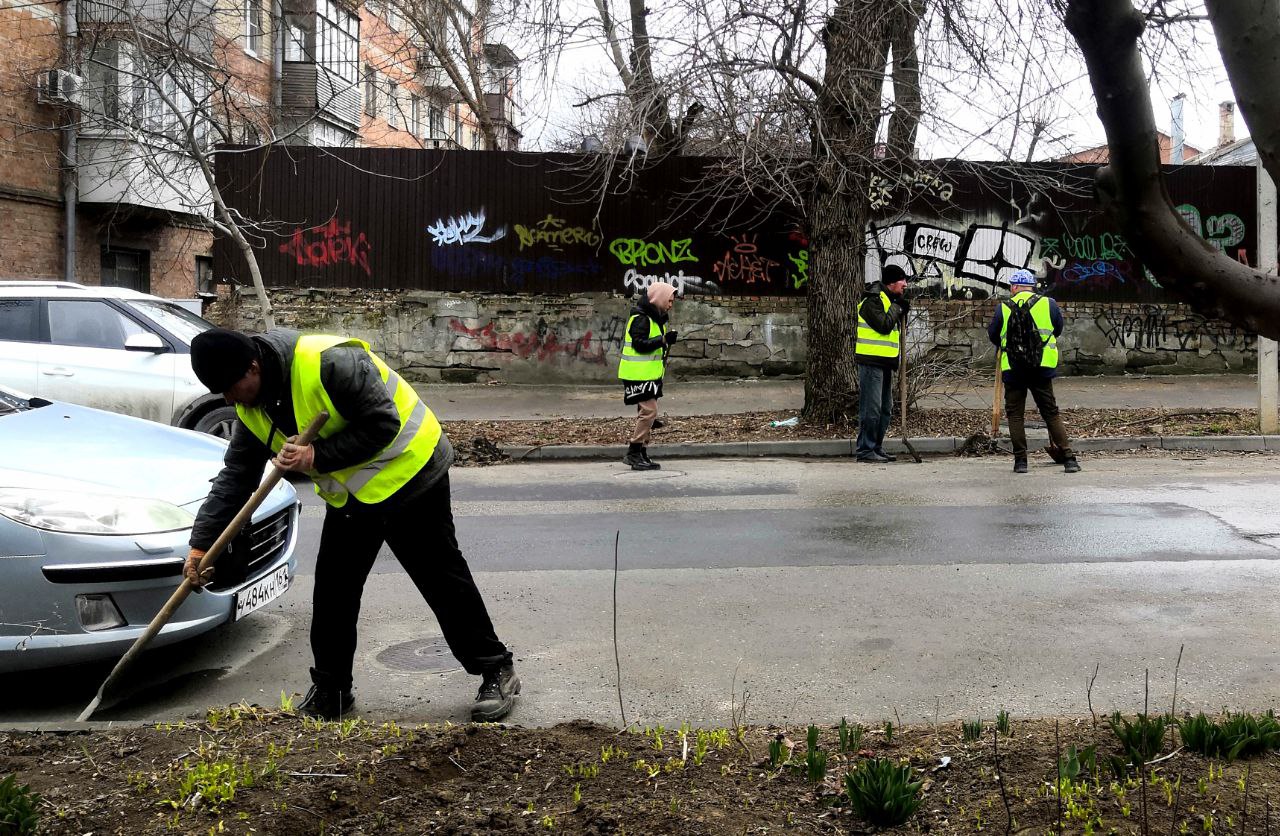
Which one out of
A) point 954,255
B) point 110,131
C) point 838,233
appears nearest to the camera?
point 838,233

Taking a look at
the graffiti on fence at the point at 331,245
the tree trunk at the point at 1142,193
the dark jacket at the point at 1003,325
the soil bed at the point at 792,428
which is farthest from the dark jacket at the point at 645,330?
the tree trunk at the point at 1142,193

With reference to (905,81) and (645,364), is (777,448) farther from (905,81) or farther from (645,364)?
(905,81)

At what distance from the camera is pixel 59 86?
856 inches

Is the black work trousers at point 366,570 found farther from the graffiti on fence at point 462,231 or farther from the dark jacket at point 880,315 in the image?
the graffiti on fence at point 462,231

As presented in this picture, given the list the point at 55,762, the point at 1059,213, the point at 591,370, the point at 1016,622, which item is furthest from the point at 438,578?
the point at 1059,213

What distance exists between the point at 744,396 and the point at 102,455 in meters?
11.7

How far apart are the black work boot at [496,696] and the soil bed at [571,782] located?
2.09 ft

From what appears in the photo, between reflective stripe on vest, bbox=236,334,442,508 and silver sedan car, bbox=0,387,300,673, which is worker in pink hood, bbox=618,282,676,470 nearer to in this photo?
silver sedan car, bbox=0,387,300,673

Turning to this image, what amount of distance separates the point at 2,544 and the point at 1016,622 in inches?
178

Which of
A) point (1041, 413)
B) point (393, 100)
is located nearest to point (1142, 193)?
point (1041, 413)

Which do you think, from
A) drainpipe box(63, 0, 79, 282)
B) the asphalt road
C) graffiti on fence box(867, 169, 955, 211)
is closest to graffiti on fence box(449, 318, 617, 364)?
graffiti on fence box(867, 169, 955, 211)

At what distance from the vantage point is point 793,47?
11820mm

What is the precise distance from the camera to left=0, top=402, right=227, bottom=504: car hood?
4840mm

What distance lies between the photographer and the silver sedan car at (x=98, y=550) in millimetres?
4488
